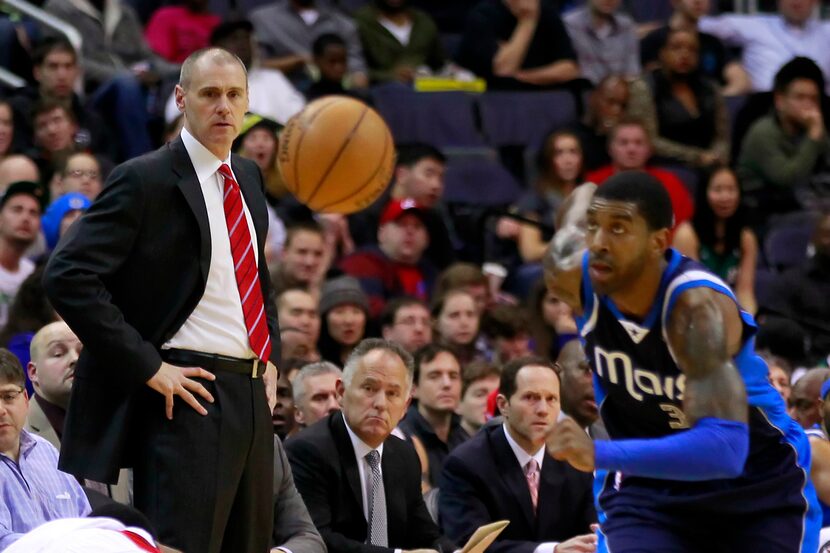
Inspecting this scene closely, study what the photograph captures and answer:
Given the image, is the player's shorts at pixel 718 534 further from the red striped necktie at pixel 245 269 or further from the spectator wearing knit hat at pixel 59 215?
the spectator wearing knit hat at pixel 59 215

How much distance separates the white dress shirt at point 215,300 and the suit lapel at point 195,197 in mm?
19

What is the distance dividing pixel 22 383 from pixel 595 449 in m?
2.41

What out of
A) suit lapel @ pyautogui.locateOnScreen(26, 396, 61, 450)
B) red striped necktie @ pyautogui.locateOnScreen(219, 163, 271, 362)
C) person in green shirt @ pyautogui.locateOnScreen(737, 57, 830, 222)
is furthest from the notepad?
person in green shirt @ pyautogui.locateOnScreen(737, 57, 830, 222)

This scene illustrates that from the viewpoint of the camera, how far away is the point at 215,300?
4746 millimetres

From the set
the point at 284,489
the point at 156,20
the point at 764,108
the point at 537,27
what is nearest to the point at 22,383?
the point at 284,489

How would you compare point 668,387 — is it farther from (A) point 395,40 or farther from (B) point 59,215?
(A) point 395,40

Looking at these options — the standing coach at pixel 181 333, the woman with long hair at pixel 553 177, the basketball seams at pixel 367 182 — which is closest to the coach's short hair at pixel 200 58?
the standing coach at pixel 181 333

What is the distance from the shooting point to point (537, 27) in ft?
39.5

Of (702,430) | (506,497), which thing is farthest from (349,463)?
(702,430)

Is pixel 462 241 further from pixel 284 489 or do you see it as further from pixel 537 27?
pixel 284 489

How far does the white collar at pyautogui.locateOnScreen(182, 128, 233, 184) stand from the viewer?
15.8 feet

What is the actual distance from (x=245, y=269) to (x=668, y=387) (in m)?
1.34

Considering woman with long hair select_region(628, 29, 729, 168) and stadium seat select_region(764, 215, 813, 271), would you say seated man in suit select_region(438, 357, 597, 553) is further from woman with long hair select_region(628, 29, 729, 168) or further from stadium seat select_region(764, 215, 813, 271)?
woman with long hair select_region(628, 29, 729, 168)

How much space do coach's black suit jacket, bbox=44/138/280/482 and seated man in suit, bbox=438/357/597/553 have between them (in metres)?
2.18
